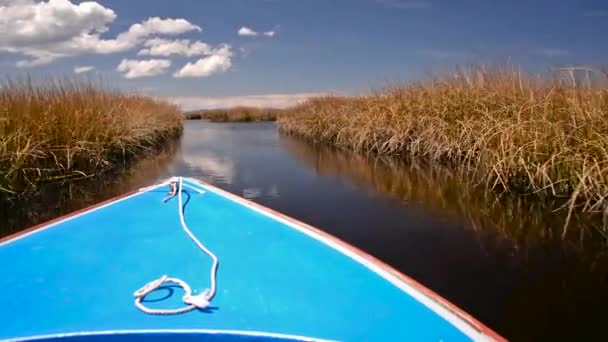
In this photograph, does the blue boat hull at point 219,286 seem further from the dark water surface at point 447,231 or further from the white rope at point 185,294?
the dark water surface at point 447,231

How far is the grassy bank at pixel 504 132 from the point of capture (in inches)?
169

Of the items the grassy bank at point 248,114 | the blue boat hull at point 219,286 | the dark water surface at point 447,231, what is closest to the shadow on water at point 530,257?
the dark water surface at point 447,231

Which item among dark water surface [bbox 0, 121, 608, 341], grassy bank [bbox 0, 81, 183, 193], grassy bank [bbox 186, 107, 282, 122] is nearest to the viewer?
dark water surface [bbox 0, 121, 608, 341]

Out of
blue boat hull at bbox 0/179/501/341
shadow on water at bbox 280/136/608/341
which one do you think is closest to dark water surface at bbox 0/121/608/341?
shadow on water at bbox 280/136/608/341

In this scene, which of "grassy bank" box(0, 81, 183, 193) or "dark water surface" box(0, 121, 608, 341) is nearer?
"dark water surface" box(0, 121, 608, 341)

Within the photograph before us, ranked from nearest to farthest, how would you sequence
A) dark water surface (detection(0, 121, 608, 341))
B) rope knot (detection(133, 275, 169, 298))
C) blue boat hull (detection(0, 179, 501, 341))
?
blue boat hull (detection(0, 179, 501, 341)) → rope knot (detection(133, 275, 169, 298)) → dark water surface (detection(0, 121, 608, 341))

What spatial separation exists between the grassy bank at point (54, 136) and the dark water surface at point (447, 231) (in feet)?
1.27

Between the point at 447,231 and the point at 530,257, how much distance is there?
822 mm

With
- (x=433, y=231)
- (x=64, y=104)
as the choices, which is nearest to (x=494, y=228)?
(x=433, y=231)

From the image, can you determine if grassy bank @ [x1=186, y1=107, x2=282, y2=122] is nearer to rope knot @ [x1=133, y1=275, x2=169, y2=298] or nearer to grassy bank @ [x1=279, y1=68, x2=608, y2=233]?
grassy bank @ [x1=279, y1=68, x2=608, y2=233]

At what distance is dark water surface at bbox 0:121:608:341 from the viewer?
2.49 m

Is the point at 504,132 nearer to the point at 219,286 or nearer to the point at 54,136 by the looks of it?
the point at 219,286

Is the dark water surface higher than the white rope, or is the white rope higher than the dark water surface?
the white rope

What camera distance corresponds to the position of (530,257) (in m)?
3.27
